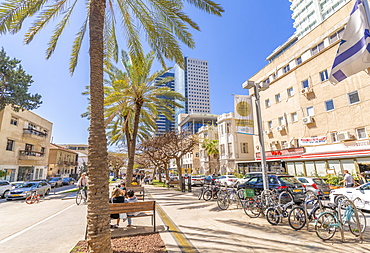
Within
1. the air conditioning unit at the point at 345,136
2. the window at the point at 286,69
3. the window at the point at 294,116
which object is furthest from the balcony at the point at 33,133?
the air conditioning unit at the point at 345,136

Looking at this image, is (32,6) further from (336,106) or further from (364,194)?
(336,106)

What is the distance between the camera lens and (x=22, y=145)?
105ft

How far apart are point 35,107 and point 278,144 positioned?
31.4 metres

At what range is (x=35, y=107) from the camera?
2498 centimetres

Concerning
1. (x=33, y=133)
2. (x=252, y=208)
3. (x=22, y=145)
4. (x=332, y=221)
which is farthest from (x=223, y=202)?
(x=33, y=133)

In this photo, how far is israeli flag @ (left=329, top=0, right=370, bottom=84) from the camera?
3914 millimetres

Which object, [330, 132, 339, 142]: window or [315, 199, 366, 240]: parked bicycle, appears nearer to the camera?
[315, 199, 366, 240]: parked bicycle

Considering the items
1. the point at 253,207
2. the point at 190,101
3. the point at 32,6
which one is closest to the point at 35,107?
the point at 32,6

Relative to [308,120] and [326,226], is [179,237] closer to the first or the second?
[326,226]

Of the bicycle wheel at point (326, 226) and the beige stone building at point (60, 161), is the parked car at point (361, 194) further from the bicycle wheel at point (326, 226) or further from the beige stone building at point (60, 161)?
the beige stone building at point (60, 161)

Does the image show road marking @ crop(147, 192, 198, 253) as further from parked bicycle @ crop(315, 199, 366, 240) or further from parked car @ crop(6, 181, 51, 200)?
parked car @ crop(6, 181, 51, 200)

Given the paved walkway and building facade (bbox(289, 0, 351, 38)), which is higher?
building facade (bbox(289, 0, 351, 38))

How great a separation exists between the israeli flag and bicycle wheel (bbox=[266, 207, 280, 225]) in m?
4.78

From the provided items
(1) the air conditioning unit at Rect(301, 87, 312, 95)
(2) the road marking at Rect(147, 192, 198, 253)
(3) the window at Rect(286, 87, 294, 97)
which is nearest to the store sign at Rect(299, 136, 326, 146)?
(1) the air conditioning unit at Rect(301, 87, 312, 95)
